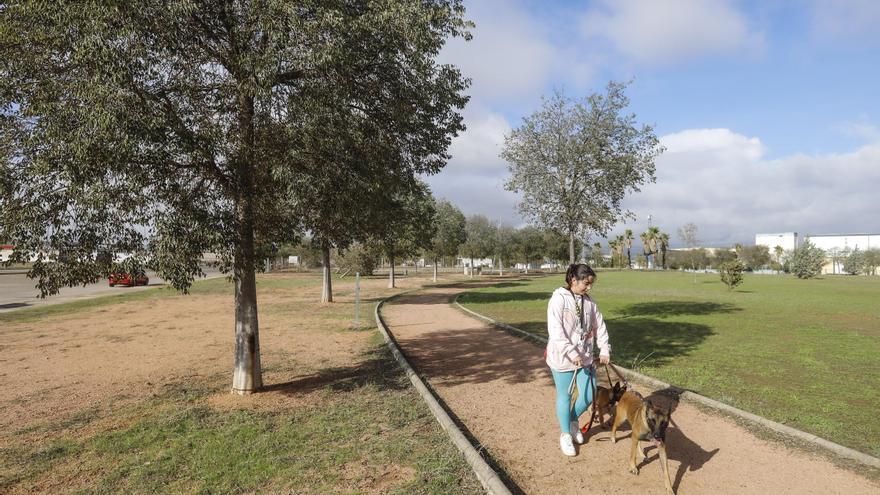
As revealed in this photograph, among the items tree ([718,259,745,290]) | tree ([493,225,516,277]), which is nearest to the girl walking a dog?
tree ([718,259,745,290])

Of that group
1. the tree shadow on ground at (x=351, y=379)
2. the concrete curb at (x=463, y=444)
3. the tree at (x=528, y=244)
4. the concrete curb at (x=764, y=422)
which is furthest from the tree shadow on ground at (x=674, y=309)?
the tree at (x=528, y=244)

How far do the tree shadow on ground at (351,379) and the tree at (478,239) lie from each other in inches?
1769

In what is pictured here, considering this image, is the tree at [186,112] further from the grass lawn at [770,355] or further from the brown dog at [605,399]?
the grass lawn at [770,355]

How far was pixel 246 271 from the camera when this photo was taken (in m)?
7.03

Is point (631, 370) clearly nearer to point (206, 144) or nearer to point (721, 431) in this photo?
point (721, 431)

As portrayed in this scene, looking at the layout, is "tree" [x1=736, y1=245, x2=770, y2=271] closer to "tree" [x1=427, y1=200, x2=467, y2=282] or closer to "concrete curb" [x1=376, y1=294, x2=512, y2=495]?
"tree" [x1=427, y1=200, x2=467, y2=282]

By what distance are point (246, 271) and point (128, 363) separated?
5.56 meters

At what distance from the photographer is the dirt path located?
174 inches

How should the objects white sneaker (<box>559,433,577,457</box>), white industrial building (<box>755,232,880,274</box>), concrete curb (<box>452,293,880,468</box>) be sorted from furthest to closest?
white industrial building (<box>755,232,880,274</box>) < white sneaker (<box>559,433,577,457</box>) < concrete curb (<box>452,293,880,468</box>)

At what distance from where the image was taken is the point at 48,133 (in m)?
5.12

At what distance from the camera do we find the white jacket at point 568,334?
188 inches

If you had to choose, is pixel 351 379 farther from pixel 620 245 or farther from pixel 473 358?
pixel 620 245

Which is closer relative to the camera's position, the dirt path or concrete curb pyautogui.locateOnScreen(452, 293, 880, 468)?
the dirt path

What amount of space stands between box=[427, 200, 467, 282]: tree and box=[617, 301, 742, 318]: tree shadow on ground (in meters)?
27.0
